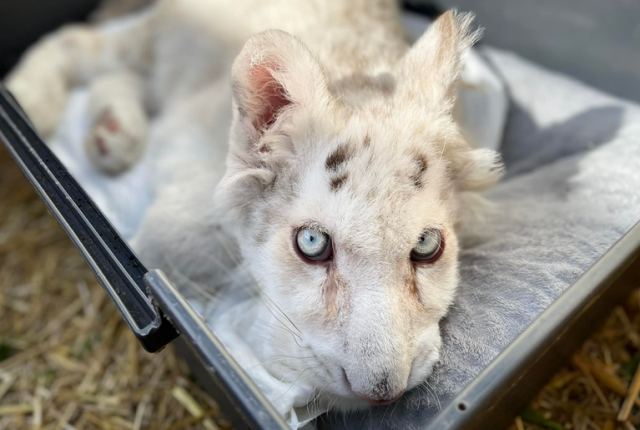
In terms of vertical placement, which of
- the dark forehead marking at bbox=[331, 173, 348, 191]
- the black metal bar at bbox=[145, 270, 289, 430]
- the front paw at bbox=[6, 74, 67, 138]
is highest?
the dark forehead marking at bbox=[331, 173, 348, 191]

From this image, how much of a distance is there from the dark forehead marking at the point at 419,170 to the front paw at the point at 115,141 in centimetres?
144

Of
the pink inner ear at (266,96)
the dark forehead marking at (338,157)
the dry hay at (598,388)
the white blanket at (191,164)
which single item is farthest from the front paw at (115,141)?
the dry hay at (598,388)

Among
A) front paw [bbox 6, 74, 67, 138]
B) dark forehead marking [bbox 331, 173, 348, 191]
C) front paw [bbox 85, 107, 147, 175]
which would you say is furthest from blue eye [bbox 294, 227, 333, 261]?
front paw [bbox 6, 74, 67, 138]

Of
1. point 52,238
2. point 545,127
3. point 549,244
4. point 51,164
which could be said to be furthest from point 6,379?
point 545,127

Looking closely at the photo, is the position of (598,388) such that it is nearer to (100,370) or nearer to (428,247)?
(428,247)

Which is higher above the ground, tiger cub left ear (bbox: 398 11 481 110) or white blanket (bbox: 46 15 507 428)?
tiger cub left ear (bbox: 398 11 481 110)

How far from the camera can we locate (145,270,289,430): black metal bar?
1.11 metres

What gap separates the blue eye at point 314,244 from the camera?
4.65 ft

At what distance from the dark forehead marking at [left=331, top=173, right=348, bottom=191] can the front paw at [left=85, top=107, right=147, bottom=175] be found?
4.47ft

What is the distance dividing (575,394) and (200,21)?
78.3 inches

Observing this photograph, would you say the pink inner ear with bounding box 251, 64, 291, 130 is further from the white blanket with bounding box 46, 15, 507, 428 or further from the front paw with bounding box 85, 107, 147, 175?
the front paw with bounding box 85, 107, 147, 175

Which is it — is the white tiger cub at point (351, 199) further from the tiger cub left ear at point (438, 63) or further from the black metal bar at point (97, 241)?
the black metal bar at point (97, 241)

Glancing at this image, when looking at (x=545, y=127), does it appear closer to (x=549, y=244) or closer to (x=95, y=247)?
(x=549, y=244)

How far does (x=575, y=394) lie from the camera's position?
1.98 m
